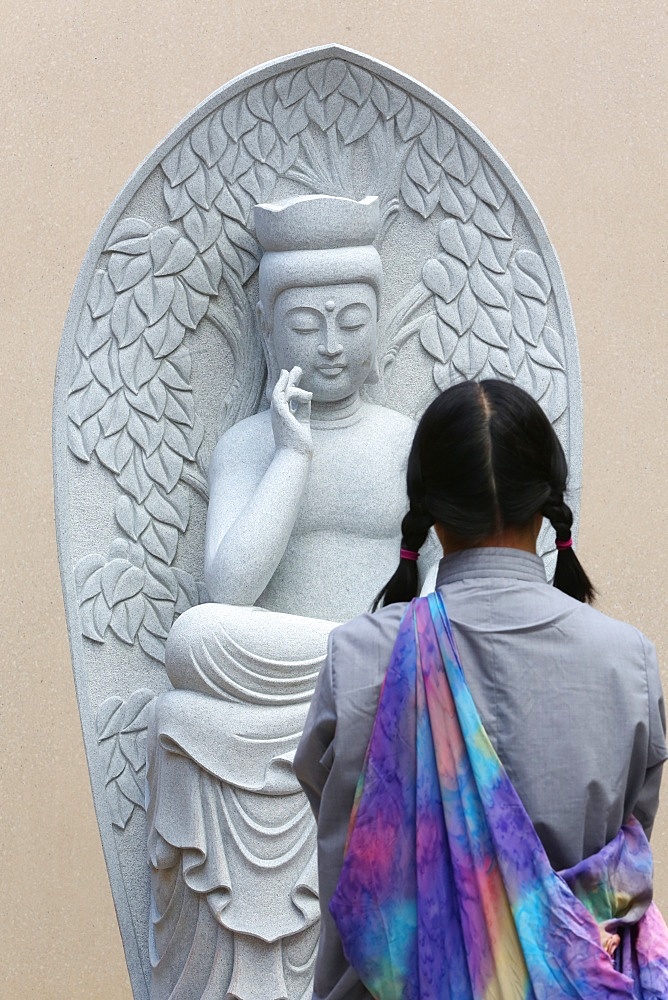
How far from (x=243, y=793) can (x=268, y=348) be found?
0.96 metres

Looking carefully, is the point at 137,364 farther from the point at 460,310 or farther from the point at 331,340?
the point at 460,310

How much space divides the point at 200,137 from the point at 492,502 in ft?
6.47

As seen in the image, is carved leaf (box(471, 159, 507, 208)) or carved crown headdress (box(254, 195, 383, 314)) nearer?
carved crown headdress (box(254, 195, 383, 314))

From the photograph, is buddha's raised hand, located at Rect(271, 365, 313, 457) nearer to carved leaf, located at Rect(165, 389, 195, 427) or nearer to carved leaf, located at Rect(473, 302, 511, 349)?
carved leaf, located at Rect(165, 389, 195, 427)

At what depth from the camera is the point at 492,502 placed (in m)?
1.91

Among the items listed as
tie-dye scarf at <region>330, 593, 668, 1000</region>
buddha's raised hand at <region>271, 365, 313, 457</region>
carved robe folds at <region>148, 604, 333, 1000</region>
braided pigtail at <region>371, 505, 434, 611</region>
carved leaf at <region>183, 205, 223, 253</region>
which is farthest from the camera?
carved leaf at <region>183, 205, 223, 253</region>

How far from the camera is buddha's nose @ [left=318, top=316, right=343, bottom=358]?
3523 millimetres

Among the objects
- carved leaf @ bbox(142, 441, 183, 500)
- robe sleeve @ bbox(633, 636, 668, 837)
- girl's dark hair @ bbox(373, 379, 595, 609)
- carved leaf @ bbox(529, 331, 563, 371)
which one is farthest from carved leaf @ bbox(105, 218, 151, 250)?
robe sleeve @ bbox(633, 636, 668, 837)

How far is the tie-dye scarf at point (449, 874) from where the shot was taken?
1.80 m

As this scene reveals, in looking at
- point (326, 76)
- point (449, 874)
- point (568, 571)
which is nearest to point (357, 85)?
point (326, 76)

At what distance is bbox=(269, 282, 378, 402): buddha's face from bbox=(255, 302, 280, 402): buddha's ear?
0.03m

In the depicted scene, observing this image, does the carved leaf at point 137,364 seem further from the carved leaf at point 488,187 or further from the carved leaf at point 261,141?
the carved leaf at point 488,187

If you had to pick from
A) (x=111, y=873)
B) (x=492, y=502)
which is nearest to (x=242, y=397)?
(x=111, y=873)

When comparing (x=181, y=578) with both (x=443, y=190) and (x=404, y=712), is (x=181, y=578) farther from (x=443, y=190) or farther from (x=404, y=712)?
(x=404, y=712)
